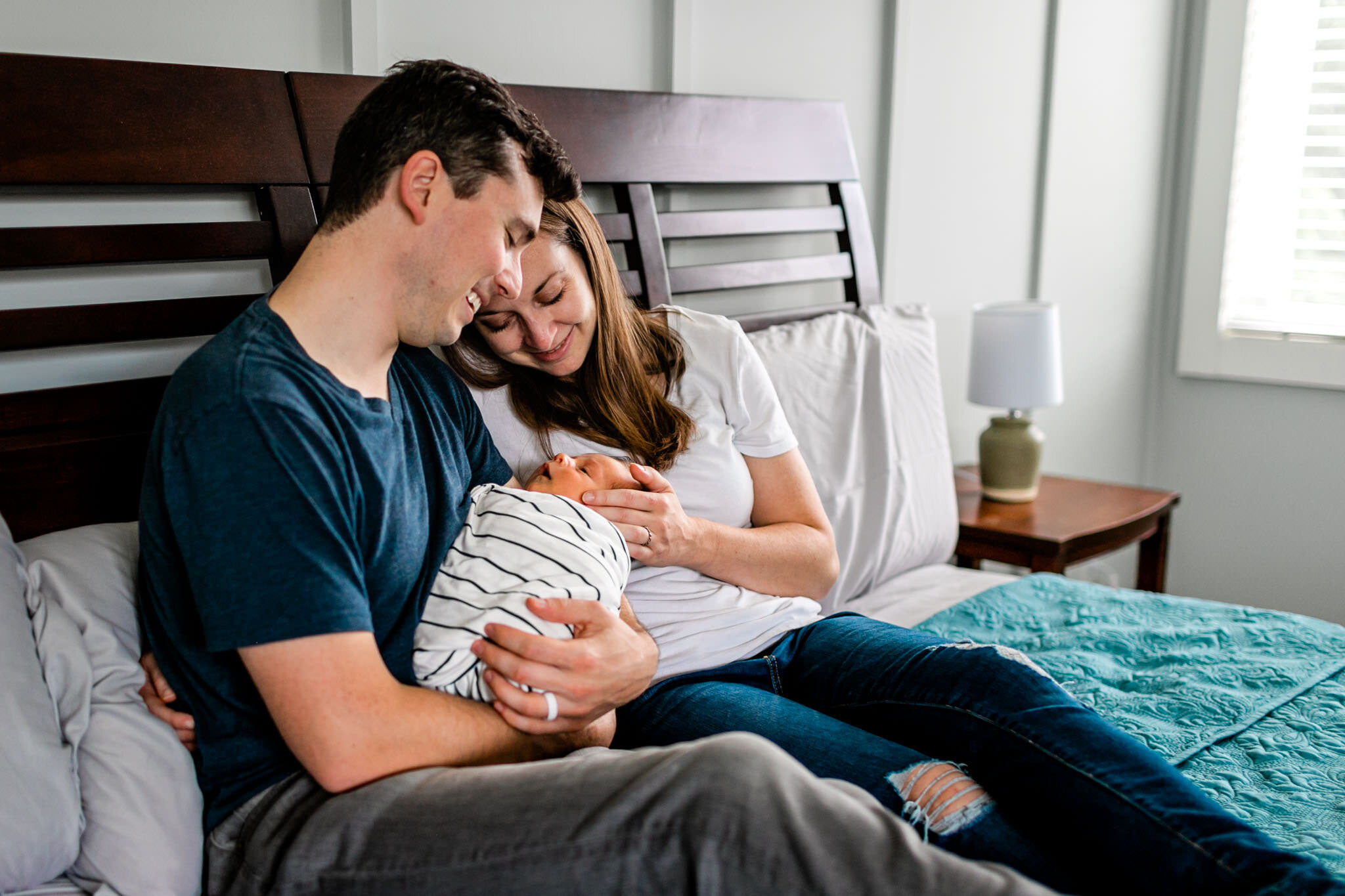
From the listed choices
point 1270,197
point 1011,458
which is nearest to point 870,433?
point 1011,458

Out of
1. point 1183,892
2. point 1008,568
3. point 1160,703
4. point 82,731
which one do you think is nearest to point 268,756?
point 82,731

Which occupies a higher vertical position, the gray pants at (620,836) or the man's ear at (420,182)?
the man's ear at (420,182)

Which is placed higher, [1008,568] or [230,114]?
[230,114]

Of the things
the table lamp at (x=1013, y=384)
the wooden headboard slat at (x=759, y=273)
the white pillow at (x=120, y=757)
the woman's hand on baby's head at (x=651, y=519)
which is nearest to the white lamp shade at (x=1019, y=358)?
the table lamp at (x=1013, y=384)

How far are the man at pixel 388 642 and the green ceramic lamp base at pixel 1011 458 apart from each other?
153 cm

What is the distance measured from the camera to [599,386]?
1.52 m

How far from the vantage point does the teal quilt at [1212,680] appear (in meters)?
1.29

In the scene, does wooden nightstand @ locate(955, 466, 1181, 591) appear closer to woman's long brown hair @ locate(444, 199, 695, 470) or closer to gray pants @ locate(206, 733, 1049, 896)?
woman's long brown hair @ locate(444, 199, 695, 470)

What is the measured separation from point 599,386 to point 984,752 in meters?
0.70

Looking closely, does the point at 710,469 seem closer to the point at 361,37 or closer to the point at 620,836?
the point at 620,836

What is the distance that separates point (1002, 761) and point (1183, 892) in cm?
22

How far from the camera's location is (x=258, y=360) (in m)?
1.02

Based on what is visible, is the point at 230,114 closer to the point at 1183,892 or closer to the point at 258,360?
the point at 258,360

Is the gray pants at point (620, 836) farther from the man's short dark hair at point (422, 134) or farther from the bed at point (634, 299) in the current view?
the man's short dark hair at point (422, 134)
